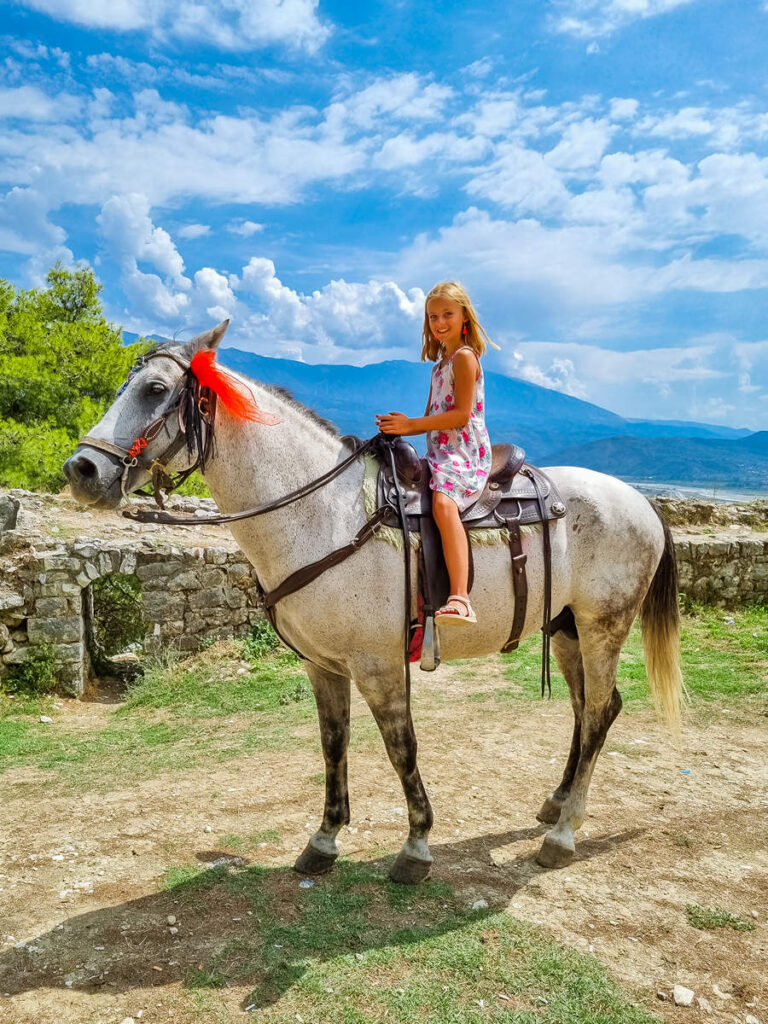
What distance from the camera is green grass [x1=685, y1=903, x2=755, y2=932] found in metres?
3.12

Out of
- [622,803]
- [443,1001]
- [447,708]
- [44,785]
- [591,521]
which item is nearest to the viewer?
[443,1001]

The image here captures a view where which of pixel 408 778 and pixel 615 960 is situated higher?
pixel 408 778

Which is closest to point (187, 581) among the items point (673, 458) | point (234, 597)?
point (234, 597)

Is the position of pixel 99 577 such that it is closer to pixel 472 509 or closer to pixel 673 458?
pixel 472 509

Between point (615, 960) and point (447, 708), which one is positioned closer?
point (615, 960)

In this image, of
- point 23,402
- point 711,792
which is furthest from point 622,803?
point 23,402

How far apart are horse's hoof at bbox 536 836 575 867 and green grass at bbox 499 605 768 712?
113 inches

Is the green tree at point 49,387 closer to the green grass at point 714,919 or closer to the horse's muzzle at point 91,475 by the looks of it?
the horse's muzzle at point 91,475

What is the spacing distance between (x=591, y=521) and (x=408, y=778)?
5.48 feet

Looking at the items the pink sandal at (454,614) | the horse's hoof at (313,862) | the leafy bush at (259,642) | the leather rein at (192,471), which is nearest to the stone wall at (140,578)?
the leafy bush at (259,642)

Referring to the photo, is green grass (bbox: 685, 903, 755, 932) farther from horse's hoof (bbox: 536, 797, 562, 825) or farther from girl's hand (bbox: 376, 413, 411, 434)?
girl's hand (bbox: 376, 413, 411, 434)

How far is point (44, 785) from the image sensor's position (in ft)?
15.9

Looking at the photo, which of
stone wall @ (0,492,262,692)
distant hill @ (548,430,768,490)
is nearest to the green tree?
stone wall @ (0,492,262,692)

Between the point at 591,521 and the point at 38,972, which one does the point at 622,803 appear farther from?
the point at 38,972
